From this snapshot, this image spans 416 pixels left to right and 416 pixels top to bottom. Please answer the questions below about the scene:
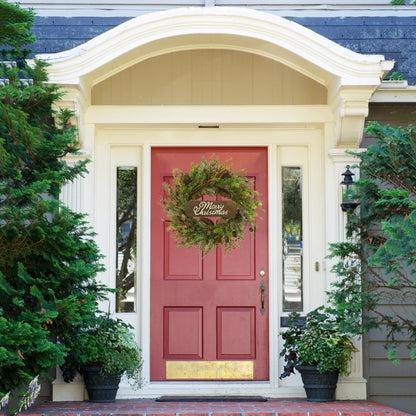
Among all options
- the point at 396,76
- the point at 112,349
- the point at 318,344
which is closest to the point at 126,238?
the point at 112,349

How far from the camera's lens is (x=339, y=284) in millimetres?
5168

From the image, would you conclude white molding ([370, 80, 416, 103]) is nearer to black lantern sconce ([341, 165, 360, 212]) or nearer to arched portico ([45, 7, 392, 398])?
arched portico ([45, 7, 392, 398])

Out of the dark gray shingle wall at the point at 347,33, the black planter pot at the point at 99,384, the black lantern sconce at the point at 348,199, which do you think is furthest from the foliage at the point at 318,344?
the dark gray shingle wall at the point at 347,33

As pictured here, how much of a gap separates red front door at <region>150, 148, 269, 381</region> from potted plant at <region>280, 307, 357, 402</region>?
1.11 ft

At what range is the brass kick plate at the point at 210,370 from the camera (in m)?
5.59

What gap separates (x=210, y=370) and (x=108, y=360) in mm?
926

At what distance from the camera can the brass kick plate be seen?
5586 mm

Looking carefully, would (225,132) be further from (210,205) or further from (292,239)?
(292,239)

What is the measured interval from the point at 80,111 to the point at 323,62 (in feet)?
5.97

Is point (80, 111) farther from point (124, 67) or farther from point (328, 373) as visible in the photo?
point (328, 373)

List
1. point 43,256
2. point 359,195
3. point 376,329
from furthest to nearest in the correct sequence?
point 376,329, point 359,195, point 43,256

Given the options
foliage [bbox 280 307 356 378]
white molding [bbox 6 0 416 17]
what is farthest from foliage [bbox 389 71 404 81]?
foliage [bbox 280 307 356 378]

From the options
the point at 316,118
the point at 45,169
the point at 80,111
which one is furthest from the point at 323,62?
the point at 45,169

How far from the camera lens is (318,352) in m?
5.10
